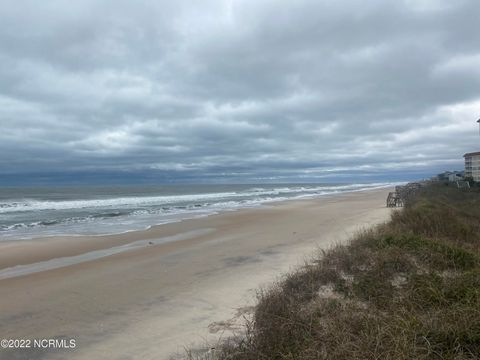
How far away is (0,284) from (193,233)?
30.3 feet

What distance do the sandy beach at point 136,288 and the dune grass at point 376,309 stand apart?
1.14m

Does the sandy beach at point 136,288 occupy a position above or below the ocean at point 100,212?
below

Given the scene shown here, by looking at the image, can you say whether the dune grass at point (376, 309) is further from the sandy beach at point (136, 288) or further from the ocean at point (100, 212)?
the ocean at point (100, 212)

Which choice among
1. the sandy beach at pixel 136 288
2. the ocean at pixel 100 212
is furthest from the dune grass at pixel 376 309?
the ocean at pixel 100 212

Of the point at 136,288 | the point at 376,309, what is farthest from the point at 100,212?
the point at 376,309

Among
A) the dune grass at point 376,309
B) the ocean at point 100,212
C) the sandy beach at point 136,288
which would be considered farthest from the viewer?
the ocean at point 100,212

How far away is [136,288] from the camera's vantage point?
8.11 metres

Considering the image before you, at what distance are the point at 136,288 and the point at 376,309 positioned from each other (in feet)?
17.4

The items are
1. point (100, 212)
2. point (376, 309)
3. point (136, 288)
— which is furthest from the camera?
point (100, 212)

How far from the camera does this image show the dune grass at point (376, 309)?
3602 mm

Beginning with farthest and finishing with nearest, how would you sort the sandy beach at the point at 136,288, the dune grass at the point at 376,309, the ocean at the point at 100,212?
the ocean at the point at 100,212
the sandy beach at the point at 136,288
the dune grass at the point at 376,309

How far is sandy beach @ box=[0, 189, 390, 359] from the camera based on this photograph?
5410mm

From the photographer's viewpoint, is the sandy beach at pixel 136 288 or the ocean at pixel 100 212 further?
the ocean at pixel 100 212

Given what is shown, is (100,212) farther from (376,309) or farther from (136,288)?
(376,309)
